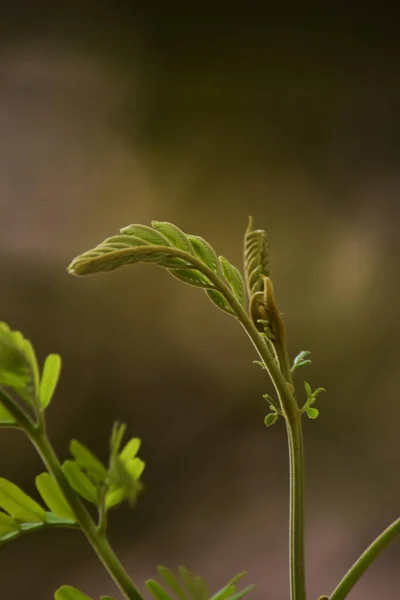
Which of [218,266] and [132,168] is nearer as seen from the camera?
[218,266]

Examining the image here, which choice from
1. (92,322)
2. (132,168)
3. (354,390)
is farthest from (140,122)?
(354,390)

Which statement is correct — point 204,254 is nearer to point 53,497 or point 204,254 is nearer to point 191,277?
point 191,277

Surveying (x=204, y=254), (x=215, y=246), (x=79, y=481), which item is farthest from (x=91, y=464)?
(x=215, y=246)

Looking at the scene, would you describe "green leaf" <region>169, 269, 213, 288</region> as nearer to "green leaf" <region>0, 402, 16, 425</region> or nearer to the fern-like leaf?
the fern-like leaf

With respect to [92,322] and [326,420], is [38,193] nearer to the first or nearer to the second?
[92,322]

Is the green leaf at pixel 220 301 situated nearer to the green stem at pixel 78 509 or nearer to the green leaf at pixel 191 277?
the green leaf at pixel 191 277
